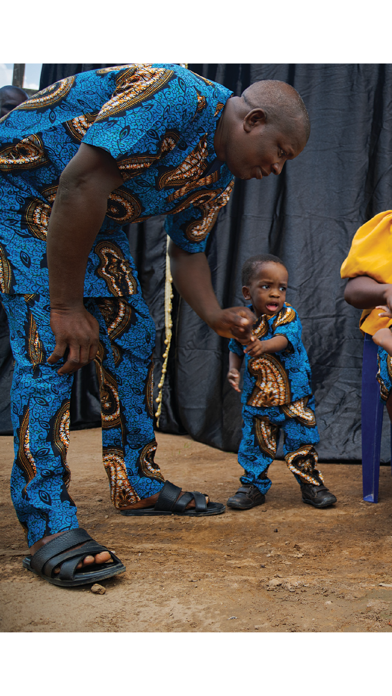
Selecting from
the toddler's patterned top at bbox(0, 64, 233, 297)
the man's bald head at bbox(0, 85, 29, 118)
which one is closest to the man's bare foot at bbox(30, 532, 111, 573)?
the toddler's patterned top at bbox(0, 64, 233, 297)

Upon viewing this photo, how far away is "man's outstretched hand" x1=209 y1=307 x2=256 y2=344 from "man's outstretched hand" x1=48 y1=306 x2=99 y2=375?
0.59 m

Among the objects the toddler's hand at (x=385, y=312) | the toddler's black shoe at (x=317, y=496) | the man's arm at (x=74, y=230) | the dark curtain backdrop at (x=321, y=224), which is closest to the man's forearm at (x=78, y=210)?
the man's arm at (x=74, y=230)

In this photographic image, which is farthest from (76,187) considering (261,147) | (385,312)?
(385,312)

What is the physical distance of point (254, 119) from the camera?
5.26 feet

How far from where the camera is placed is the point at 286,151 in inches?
64.7

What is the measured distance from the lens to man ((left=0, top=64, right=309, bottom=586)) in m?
1.44

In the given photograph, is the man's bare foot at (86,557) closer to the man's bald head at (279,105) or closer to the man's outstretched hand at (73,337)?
the man's outstretched hand at (73,337)

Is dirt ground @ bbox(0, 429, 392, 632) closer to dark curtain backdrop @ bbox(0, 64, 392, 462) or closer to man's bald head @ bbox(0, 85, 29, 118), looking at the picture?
dark curtain backdrop @ bbox(0, 64, 392, 462)

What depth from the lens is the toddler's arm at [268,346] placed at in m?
2.24

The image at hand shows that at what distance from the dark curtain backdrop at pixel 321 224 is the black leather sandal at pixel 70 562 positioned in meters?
1.93

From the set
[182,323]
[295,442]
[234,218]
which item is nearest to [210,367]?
[182,323]

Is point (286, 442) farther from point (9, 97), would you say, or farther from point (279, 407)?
point (9, 97)

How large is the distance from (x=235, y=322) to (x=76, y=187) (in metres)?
0.83

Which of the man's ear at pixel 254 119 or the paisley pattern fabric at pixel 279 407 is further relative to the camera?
the paisley pattern fabric at pixel 279 407
